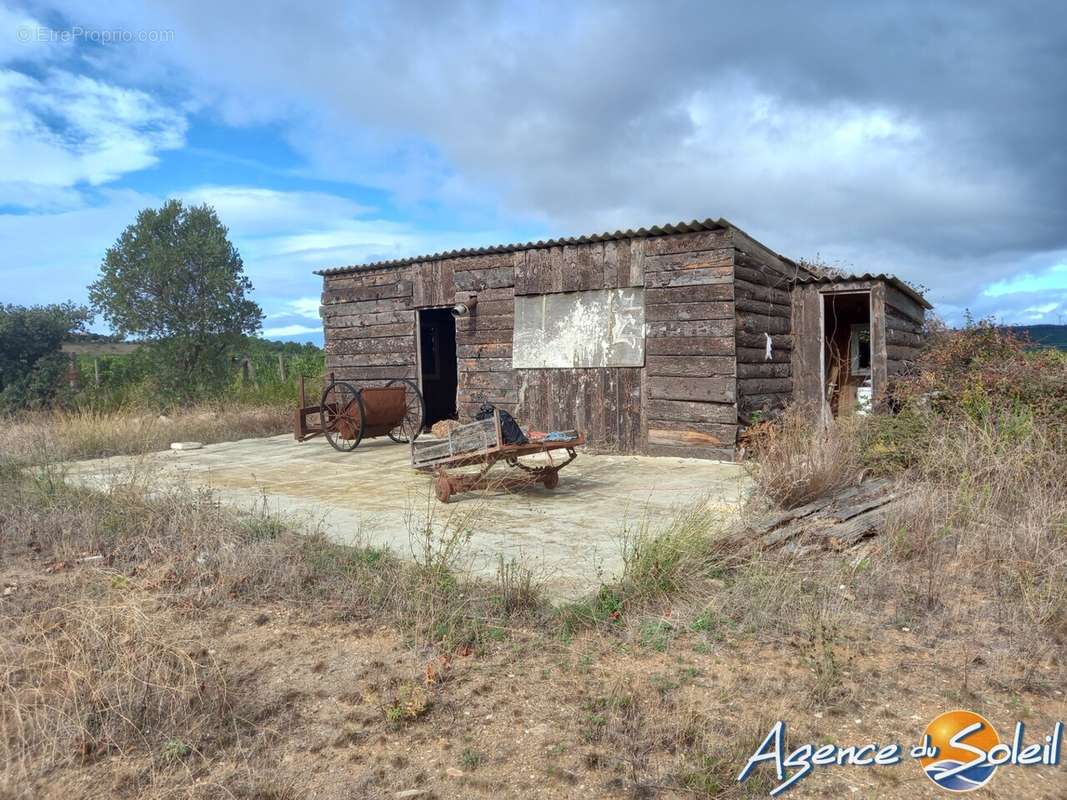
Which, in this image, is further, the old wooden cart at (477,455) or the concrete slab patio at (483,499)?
the old wooden cart at (477,455)

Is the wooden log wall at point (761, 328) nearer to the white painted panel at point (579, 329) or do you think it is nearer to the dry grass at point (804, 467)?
the white painted panel at point (579, 329)

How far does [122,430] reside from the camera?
1182 centimetres

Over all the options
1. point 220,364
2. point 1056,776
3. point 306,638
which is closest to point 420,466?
point 306,638

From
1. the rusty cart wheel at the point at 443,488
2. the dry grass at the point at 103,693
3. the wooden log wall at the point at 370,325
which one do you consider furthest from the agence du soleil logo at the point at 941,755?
the wooden log wall at the point at 370,325

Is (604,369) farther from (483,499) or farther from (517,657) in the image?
(517,657)

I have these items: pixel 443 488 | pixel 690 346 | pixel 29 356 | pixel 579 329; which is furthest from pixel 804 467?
pixel 29 356

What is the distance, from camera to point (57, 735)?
276cm

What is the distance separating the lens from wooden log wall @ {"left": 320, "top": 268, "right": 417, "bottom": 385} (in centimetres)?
1265

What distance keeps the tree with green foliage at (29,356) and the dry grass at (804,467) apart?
1438 centimetres

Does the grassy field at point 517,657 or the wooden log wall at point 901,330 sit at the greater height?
the wooden log wall at point 901,330

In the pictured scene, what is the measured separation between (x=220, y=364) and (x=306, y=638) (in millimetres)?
18337

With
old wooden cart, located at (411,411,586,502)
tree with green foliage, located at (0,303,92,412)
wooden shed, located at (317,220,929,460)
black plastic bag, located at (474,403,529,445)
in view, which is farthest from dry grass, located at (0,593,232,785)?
tree with green foliage, located at (0,303,92,412)

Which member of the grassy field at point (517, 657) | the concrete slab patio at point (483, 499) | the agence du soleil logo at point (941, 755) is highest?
the concrete slab patio at point (483, 499)

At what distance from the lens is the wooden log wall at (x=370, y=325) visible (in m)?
12.6
